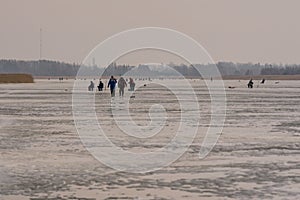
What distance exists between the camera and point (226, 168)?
9.80 m

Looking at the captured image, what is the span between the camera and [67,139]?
14.4 metres

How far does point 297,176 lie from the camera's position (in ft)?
29.7

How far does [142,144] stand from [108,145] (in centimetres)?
87

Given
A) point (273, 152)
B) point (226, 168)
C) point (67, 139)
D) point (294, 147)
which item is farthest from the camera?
point (67, 139)

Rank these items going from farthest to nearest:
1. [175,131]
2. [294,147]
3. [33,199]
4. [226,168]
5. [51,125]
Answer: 1. [51,125]
2. [175,131]
3. [294,147]
4. [226,168]
5. [33,199]

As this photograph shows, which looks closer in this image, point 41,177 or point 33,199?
point 33,199

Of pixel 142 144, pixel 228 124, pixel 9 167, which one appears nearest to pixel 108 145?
pixel 142 144

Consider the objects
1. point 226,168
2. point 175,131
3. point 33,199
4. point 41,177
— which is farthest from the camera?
point 175,131

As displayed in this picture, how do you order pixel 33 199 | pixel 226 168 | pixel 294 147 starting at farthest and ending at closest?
pixel 294 147 < pixel 226 168 < pixel 33 199

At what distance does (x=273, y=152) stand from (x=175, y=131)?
189 inches

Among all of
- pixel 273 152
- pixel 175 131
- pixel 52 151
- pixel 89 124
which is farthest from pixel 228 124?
pixel 52 151

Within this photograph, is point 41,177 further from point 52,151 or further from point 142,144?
point 142,144

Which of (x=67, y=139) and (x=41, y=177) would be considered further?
(x=67, y=139)

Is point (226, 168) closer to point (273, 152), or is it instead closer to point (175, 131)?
point (273, 152)
